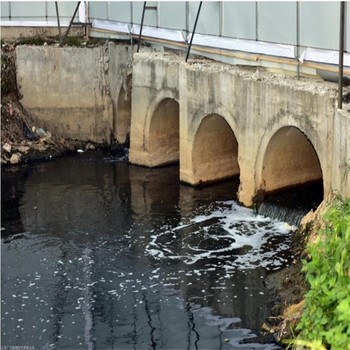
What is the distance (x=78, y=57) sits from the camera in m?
34.3

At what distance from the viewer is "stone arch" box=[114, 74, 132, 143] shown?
34.2 m

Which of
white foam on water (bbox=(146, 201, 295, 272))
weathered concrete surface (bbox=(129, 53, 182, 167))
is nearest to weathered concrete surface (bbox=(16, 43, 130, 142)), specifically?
weathered concrete surface (bbox=(129, 53, 182, 167))

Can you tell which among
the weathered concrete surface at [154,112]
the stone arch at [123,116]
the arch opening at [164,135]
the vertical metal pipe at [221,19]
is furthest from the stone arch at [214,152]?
the stone arch at [123,116]

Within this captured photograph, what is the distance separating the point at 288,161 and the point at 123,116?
1033 centimetres

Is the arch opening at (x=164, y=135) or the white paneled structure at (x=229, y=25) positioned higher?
the white paneled structure at (x=229, y=25)

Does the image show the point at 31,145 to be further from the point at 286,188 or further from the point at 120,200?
the point at 286,188

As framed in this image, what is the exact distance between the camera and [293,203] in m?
25.4

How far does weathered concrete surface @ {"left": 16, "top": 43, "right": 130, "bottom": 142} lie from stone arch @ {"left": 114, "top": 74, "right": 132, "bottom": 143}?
157 millimetres

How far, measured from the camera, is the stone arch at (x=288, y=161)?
25328 millimetres

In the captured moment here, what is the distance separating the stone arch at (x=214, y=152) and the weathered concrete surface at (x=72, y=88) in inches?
259

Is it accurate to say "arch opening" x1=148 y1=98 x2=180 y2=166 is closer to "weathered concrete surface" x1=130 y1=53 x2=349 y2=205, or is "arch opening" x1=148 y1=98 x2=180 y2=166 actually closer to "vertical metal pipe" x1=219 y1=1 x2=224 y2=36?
"weathered concrete surface" x1=130 y1=53 x2=349 y2=205

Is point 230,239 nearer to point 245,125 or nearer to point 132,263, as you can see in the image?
point 132,263

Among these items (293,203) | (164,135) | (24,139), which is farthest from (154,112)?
(293,203)

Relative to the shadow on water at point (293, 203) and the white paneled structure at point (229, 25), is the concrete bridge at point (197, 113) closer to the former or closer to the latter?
the shadow on water at point (293, 203)
